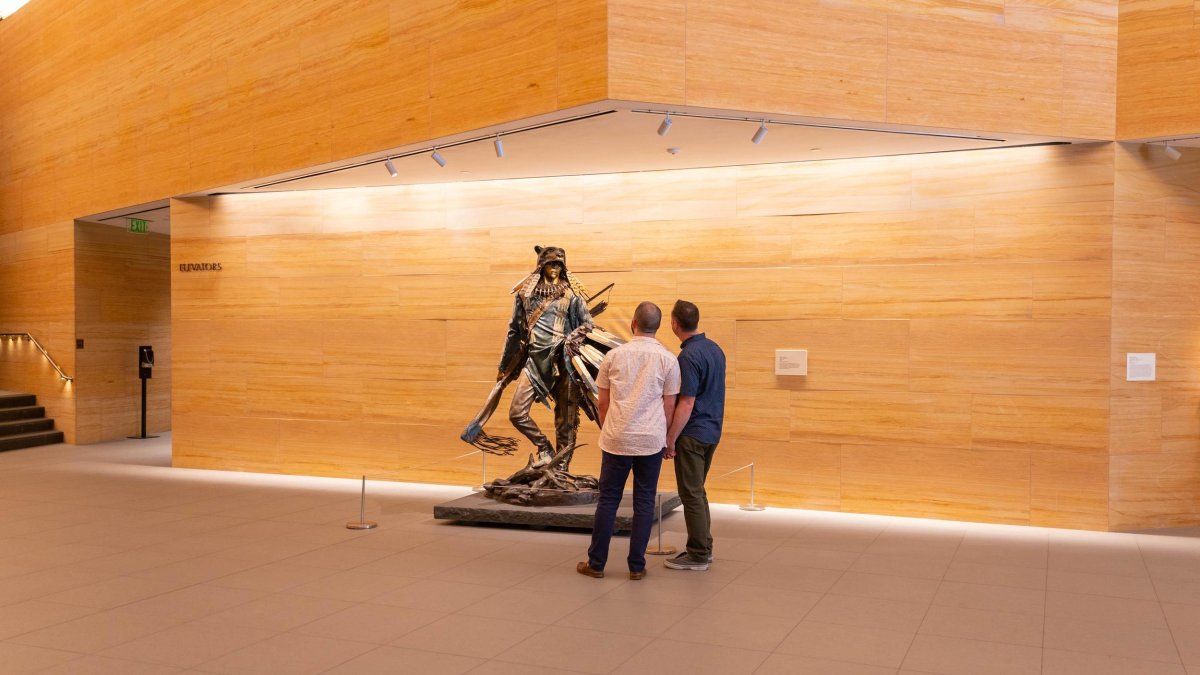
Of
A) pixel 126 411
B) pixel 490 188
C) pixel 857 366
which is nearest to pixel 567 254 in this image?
pixel 490 188

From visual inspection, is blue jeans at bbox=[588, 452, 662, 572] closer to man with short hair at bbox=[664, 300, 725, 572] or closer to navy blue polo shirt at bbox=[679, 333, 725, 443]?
man with short hair at bbox=[664, 300, 725, 572]

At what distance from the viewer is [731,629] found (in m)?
5.14

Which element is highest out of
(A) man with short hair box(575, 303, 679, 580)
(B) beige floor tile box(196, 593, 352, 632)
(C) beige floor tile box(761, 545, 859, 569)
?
(A) man with short hair box(575, 303, 679, 580)

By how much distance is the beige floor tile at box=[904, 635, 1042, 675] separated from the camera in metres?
4.50

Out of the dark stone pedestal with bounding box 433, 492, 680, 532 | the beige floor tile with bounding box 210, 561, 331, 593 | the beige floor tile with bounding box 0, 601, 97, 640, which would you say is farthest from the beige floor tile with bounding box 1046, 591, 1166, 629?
the beige floor tile with bounding box 0, 601, 97, 640

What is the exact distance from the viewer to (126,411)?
48.5 ft

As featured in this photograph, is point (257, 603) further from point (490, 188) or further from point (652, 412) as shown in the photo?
point (490, 188)

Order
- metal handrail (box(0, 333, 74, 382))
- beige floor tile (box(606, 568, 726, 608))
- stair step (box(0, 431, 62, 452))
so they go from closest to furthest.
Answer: beige floor tile (box(606, 568, 726, 608))
stair step (box(0, 431, 62, 452))
metal handrail (box(0, 333, 74, 382))

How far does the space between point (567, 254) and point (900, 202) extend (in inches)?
126

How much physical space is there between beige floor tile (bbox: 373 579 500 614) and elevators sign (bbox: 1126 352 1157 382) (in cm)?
542

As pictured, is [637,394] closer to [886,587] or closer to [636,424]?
[636,424]

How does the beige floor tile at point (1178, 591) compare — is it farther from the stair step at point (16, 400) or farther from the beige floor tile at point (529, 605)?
the stair step at point (16, 400)

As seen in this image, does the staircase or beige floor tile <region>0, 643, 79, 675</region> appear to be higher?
the staircase

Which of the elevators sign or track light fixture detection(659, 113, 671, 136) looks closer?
track light fixture detection(659, 113, 671, 136)
